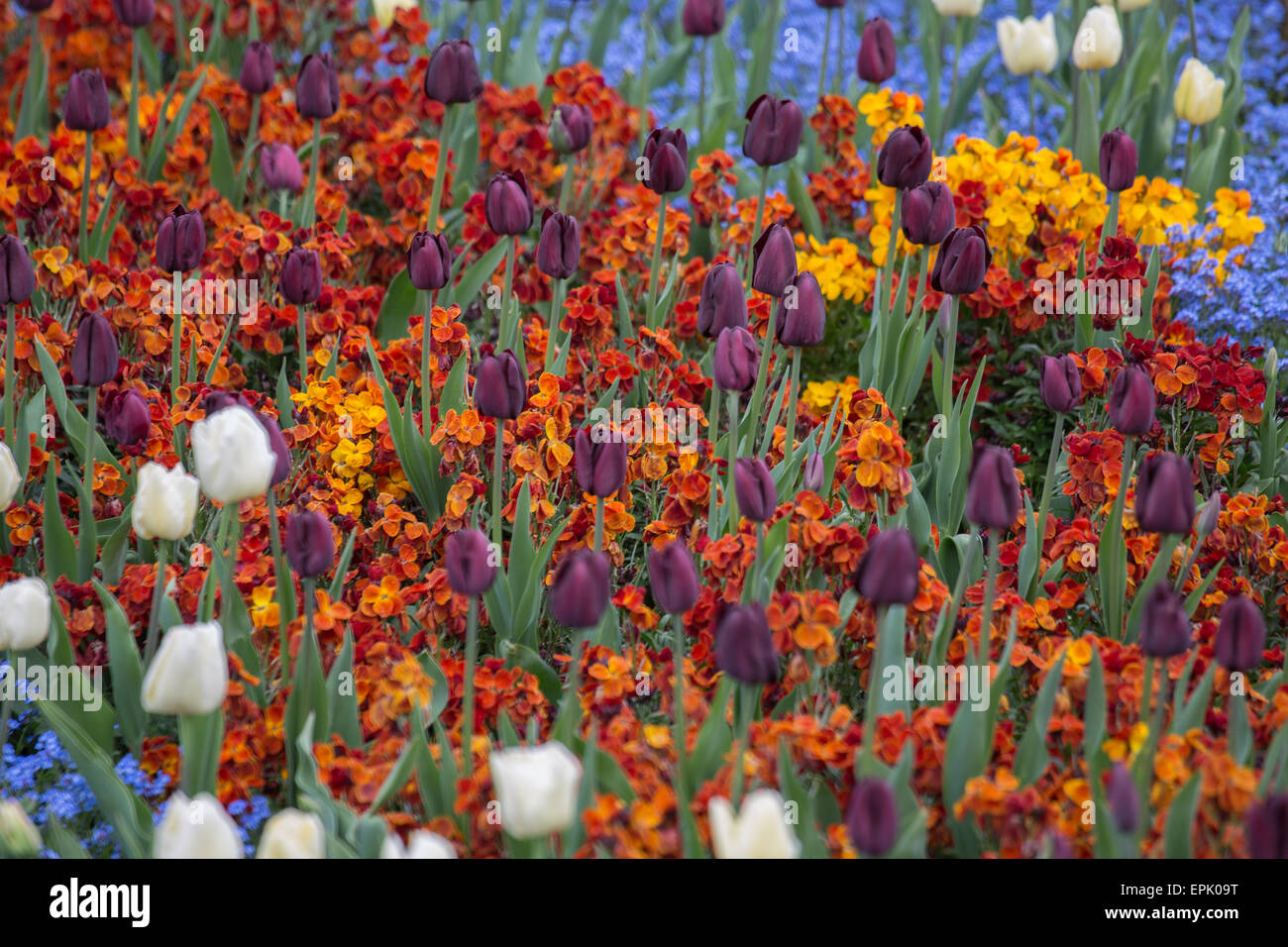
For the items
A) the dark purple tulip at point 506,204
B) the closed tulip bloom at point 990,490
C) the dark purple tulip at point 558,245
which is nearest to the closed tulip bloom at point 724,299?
the dark purple tulip at point 558,245

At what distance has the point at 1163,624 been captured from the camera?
1710 mm

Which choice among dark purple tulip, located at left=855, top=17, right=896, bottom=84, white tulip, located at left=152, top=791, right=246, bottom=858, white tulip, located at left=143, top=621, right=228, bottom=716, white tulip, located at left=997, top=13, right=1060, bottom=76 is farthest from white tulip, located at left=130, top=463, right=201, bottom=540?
white tulip, located at left=997, top=13, right=1060, bottom=76

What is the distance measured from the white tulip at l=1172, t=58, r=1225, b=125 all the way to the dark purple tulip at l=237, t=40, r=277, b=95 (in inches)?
96.1

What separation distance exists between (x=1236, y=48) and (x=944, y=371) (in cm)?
224

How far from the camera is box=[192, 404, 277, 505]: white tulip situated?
1.84 m

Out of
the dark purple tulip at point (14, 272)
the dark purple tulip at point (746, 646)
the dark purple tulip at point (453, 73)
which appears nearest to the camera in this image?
the dark purple tulip at point (746, 646)

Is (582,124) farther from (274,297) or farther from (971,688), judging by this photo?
(971,688)

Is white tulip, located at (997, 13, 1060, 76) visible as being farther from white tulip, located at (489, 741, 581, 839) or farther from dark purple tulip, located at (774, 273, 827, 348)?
white tulip, located at (489, 741, 581, 839)

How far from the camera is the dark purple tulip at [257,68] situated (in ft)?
11.4

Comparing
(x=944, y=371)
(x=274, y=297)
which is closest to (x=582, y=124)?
(x=274, y=297)

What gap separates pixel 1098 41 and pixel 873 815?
107 inches

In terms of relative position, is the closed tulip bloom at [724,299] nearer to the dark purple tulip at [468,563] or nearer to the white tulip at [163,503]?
the dark purple tulip at [468,563]

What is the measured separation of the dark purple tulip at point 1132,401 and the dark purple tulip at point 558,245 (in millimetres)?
1038

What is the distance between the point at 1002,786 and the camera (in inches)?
69.9
